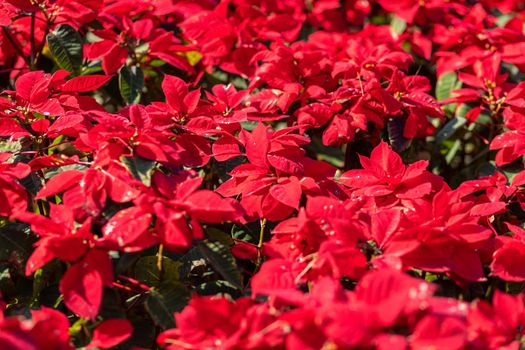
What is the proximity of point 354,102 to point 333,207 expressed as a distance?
1.51ft

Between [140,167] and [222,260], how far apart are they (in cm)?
18

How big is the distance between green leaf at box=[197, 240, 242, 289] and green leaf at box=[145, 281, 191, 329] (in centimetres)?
6

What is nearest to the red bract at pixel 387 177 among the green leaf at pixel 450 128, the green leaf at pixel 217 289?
the green leaf at pixel 217 289

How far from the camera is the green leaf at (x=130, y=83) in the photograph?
62.5 inches

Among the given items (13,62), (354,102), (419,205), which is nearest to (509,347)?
(419,205)

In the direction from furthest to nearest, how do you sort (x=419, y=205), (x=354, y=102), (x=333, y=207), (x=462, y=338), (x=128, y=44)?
(x=128, y=44) → (x=354, y=102) → (x=419, y=205) → (x=333, y=207) → (x=462, y=338)

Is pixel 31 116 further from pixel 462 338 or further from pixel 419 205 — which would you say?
pixel 462 338

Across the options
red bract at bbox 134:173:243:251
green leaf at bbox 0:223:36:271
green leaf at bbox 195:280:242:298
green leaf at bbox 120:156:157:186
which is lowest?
green leaf at bbox 195:280:242:298

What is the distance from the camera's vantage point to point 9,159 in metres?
1.19

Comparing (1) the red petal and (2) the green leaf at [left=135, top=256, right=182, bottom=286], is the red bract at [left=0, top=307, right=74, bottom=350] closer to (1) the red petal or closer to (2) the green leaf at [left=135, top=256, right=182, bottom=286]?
(2) the green leaf at [left=135, top=256, right=182, bottom=286]

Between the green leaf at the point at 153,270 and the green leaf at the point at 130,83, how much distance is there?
1.82 ft

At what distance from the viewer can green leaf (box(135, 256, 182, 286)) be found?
111cm

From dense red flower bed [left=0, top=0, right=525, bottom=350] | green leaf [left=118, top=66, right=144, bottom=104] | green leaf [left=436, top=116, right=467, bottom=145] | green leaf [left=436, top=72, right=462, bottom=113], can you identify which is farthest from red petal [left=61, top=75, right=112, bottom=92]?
green leaf [left=436, top=72, right=462, bottom=113]

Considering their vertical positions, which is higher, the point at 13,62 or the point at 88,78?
the point at 88,78
